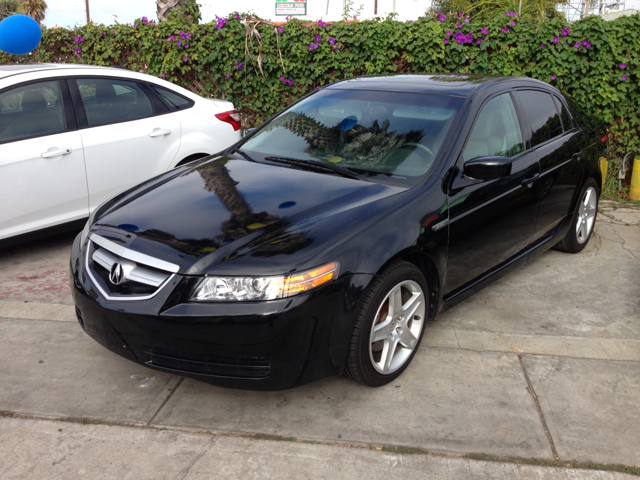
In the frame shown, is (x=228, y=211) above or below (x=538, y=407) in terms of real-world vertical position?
above

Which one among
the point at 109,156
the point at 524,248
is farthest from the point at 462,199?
the point at 109,156

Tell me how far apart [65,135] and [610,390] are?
4.30m

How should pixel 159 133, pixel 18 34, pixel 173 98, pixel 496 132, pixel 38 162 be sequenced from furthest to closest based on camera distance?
pixel 18 34, pixel 173 98, pixel 159 133, pixel 38 162, pixel 496 132

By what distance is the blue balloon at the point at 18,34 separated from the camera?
684cm

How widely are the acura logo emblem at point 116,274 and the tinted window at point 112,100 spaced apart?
2.62 m

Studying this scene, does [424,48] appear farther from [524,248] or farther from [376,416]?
[376,416]

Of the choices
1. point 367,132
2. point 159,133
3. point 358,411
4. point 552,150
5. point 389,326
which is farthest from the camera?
point 159,133

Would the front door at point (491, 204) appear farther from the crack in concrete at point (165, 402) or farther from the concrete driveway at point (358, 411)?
the crack in concrete at point (165, 402)

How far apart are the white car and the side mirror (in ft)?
10.1

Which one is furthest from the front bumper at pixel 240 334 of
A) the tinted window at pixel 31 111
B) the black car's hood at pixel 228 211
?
the tinted window at pixel 31 111

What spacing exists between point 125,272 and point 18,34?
5.25 m

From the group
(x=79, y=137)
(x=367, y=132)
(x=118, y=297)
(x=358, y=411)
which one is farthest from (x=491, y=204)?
(x=79, y=137)

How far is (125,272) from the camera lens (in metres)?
2.94

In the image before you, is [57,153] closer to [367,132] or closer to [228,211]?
[228,211]
